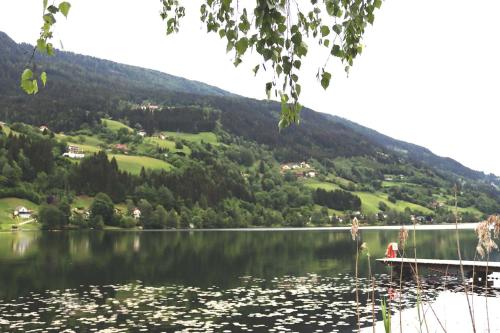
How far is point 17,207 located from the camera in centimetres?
13712

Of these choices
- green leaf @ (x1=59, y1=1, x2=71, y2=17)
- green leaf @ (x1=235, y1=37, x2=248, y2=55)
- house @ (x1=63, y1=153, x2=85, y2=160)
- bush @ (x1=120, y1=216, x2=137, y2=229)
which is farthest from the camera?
house @ (x1=63, y1=153, x2=85, y2=160)

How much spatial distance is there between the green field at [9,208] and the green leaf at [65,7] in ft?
426

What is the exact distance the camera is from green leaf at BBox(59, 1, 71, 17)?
137 inches

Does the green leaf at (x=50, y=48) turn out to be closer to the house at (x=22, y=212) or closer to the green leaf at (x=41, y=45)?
the green leaf at (x=41, y=45)

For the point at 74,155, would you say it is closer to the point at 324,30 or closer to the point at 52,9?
the point at 324,30

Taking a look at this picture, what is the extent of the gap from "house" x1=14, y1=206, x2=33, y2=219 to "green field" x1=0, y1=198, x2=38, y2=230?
1230mm

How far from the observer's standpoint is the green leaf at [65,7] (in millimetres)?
3472

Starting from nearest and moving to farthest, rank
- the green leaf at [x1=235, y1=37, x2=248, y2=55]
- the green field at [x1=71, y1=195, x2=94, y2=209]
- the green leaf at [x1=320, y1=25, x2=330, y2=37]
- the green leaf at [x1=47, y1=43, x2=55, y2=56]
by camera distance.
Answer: the green leaf at [x1=47, y1=43, x2=55, y2=56], the green leaf at [x1=235, y1=37, x2=248, y2=55], the green leaf at [x1=320, y1=25, x2=330, y2=37], the green field at [x1=71, y1=195, x2=94, y2=209]

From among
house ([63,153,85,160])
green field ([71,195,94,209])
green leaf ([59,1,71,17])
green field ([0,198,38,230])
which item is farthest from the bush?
green leaf ([59,1,71,17])

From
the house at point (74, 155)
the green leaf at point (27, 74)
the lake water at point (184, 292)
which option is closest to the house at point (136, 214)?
the house at point (74, 155)

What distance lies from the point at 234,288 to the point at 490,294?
60.7 ft

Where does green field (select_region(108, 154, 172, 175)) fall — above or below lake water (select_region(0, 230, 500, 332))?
above

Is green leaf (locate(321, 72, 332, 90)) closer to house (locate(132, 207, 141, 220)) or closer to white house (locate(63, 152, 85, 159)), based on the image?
house (locate(132, 207, 141, 220))

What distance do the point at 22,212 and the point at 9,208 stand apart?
3590 millimetres
